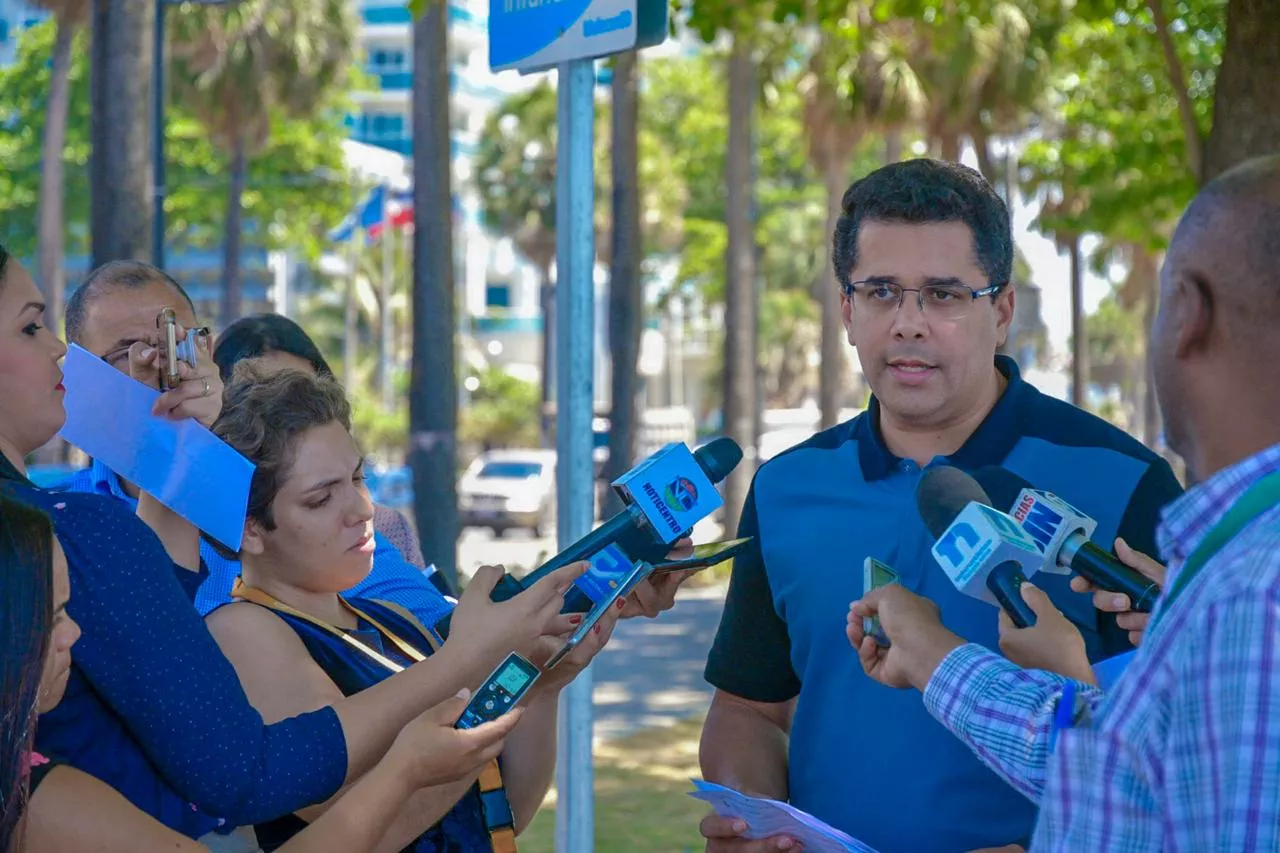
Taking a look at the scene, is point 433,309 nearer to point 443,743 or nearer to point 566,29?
point 566,29

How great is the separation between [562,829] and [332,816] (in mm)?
1256

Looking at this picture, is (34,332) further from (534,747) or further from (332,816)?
(534,747)

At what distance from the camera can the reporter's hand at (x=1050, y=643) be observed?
2.30 meters

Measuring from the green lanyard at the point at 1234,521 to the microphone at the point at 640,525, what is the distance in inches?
44.3

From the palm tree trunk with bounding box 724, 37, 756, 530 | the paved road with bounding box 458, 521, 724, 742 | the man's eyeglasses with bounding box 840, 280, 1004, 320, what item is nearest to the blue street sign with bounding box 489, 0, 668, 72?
the man's eyeglasses with bounding box 840, 280, 1004, 320

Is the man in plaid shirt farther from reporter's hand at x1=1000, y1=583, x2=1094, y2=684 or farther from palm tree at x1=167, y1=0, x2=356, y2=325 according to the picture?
palm tree at x1=167, y1=0, x2=356, y2=325

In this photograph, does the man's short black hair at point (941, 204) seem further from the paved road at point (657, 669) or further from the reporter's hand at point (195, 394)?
the paved road at point (657, 669)

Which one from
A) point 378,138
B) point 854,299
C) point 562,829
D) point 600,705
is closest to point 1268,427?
point 854,299

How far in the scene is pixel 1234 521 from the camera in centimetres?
165

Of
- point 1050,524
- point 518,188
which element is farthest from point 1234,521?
point 518,188

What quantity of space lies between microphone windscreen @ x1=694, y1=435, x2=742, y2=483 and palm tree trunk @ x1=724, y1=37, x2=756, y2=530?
692 inches

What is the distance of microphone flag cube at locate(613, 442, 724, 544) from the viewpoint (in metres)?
2.72

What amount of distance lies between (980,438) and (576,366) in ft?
3.18

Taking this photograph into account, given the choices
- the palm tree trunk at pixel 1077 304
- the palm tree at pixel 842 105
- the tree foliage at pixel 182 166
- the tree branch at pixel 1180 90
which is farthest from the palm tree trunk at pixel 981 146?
the tree branch at pixel 1180 90
